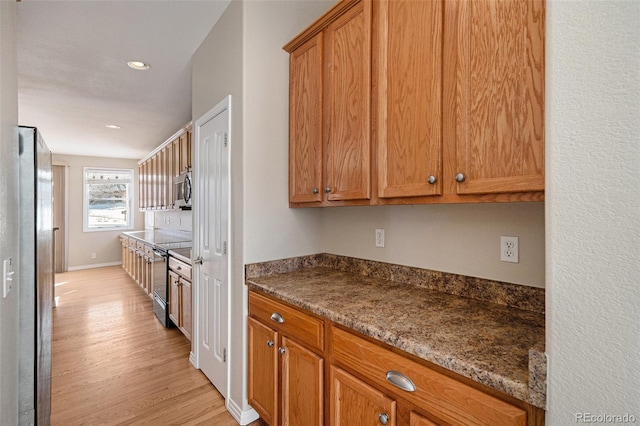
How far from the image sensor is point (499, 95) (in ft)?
3.32

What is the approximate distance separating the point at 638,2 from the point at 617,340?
63 centimetres

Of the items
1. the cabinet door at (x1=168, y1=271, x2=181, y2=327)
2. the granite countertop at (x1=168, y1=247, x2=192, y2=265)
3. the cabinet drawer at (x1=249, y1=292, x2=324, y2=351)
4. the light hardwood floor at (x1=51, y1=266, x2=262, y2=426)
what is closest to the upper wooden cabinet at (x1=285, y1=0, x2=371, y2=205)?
the cabinet drawer at (x1=249, y1=292, x2=324, y2=351)

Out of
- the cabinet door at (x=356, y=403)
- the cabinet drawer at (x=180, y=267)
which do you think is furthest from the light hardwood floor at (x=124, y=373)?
the cabinet door at (x=356, y=403)

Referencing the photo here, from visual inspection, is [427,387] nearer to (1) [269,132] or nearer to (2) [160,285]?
(1) [269,132]

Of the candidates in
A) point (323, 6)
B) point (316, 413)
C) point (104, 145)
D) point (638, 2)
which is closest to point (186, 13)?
point (323, 6)

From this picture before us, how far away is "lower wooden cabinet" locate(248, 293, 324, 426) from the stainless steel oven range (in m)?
2.02

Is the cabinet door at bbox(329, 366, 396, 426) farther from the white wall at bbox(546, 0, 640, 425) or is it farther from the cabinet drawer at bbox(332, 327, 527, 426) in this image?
the white wall at bbox(546, 0, 640, 425)

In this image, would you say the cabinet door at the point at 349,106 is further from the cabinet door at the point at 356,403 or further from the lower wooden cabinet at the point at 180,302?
the lower wooden cabinet at the point at 180,302

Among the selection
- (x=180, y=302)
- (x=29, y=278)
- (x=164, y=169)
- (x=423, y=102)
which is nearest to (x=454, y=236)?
(x=423, y=102)

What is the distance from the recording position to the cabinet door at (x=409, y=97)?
1.20 meters

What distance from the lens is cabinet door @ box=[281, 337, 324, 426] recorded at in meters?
1.34

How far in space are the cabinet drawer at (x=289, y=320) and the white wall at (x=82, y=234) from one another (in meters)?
6.82

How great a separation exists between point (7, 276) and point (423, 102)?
167 cm

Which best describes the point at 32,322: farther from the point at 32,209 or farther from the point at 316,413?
the point at 316,413
